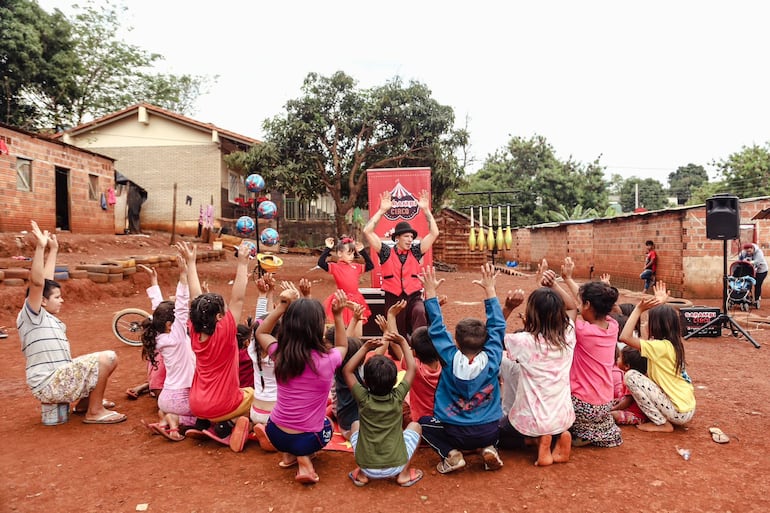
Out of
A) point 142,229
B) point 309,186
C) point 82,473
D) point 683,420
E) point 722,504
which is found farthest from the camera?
point 142,229

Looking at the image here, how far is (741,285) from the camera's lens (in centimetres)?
910

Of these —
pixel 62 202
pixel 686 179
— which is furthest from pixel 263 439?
pixel 686 179

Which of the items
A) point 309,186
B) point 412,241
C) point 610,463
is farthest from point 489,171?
point 610,463

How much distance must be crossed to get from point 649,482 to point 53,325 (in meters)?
4.25

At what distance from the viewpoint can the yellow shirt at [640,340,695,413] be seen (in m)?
3.51

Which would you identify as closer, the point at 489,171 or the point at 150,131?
the point at 150,131

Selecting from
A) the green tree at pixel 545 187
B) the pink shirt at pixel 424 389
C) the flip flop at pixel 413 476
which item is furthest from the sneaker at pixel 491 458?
the green tree at pixel 545 187

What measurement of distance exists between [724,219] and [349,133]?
1035 cm

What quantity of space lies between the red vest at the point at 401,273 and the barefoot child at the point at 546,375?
1.98m

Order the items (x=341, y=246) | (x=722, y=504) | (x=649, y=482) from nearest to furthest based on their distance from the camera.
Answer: (x=722, y=504) < (x=649, y=482) < (x=341, y=246)

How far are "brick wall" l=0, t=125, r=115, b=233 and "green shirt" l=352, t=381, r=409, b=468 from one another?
554 inches

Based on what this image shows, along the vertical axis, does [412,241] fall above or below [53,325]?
above

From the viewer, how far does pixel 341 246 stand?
5.37m

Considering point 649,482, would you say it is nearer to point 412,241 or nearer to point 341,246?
point 412,241
